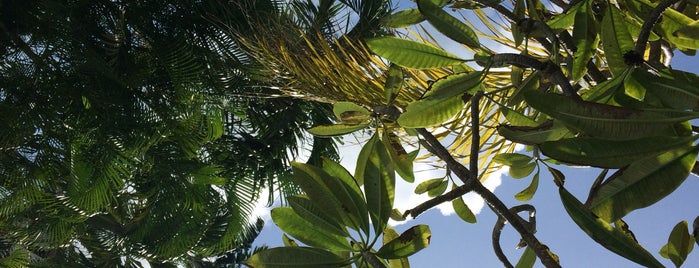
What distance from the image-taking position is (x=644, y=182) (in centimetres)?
37

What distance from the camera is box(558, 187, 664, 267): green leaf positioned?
0.36 m

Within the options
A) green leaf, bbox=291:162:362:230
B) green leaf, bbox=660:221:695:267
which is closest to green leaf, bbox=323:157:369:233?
green leaf, bbox=291:162:362:230

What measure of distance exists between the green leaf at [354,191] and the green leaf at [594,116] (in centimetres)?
18

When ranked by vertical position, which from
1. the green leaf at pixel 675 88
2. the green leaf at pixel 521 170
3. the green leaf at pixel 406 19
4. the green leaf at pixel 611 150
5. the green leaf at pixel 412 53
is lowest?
the green leaf at pixel 611 150

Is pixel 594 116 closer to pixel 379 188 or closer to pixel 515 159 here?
pixel 379 188

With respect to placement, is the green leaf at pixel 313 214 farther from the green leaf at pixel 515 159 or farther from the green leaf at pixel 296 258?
the green leaf at pixel 515 159

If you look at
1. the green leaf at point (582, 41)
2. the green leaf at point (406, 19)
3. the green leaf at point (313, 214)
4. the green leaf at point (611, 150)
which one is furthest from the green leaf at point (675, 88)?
the green leaf at point (406, 19)

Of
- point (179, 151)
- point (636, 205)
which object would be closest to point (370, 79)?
point (636, 205)

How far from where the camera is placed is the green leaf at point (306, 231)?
49cm

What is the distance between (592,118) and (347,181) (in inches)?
8.1

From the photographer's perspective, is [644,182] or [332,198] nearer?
[644,182]

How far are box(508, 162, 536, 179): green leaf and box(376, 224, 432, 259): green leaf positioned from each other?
0.21 meters

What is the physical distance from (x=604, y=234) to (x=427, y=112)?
7.7 inches

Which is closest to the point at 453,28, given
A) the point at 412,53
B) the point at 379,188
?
the point at 412,53
